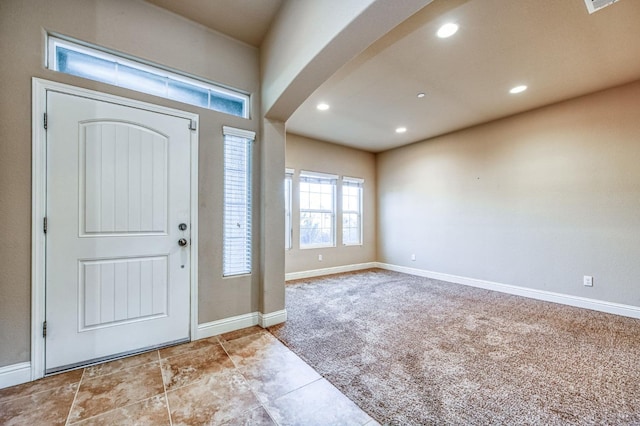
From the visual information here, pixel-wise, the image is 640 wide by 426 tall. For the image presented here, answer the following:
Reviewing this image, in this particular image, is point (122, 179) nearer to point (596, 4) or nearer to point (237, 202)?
point (237, 202)

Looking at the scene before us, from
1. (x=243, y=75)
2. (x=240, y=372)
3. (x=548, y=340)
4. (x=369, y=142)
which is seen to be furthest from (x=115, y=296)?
(x=369, y=142)

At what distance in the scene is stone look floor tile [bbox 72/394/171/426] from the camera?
143 centimetres

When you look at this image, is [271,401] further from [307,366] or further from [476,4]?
[476,4]

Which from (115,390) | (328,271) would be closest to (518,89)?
(328,271)

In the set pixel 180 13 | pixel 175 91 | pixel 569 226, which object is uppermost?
pixel 180 13

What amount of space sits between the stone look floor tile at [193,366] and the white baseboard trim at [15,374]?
0.82m

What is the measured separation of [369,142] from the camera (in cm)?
544

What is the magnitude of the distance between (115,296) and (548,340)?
3.87 m

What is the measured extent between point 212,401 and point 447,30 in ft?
10.8

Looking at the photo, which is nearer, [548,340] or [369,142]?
[548,340]

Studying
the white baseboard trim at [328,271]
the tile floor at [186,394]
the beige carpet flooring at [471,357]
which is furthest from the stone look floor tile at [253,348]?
the white baseboard trim at [328,271]

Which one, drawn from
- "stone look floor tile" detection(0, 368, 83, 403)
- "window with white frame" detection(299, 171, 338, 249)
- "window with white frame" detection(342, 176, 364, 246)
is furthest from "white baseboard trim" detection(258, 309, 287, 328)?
"window with white frame" detection(342, 176, 364, 246)

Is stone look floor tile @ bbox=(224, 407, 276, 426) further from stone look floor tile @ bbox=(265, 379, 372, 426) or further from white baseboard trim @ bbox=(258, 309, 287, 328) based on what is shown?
white baseboard trim @ bbox=(258, 309, 287, 328)

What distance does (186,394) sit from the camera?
5.49 feet
